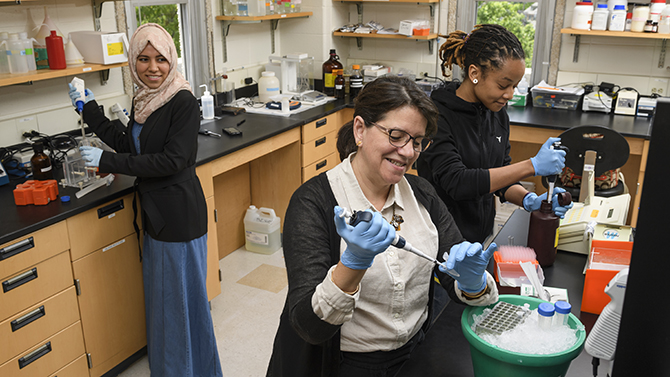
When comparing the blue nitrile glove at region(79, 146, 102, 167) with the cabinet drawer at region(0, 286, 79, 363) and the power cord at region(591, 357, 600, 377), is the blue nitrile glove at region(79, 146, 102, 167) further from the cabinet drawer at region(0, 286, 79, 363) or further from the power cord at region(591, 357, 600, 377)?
the power cord at region(591, 357, 600, 377)

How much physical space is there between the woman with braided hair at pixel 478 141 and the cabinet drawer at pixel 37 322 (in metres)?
A: 1.51

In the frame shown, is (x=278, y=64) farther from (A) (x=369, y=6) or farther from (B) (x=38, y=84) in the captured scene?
(B) (x=38, y=84)

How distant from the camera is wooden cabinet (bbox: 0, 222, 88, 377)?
2041 millimetres

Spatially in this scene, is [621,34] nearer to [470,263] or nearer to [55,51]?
[470,263]

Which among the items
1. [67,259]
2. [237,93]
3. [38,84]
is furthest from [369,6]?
[67,259]

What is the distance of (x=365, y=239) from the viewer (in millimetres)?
1105

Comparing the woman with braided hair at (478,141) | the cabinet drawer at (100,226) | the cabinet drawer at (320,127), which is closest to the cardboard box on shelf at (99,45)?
the cabinet drawer at (100,226)

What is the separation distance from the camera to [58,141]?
9.32ft

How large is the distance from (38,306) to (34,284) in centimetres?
10

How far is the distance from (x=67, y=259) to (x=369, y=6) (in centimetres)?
334

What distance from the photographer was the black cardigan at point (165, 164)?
2232 mm

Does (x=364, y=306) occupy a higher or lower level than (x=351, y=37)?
lower

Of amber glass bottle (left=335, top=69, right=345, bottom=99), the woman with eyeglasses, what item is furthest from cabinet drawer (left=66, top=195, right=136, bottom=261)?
amber glass bottle (left=335, top=69, right=345, bottom=99)

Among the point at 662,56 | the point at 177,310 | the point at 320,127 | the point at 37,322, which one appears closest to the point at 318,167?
the point at 320,127
